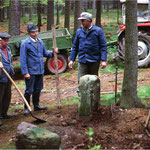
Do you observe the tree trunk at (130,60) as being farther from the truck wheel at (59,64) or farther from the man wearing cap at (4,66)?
the truck wheel at (59,64)

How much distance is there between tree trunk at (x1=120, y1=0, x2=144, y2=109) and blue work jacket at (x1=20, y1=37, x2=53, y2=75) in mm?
2030

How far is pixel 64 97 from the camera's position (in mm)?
7113

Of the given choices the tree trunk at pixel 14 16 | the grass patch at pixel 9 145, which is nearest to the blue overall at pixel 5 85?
the grass patch at pixel 9 145

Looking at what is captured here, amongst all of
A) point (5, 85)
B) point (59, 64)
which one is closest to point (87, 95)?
point (5, 85)

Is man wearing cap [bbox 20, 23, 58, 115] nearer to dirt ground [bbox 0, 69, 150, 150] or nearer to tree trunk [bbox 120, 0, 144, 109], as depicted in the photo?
dirt ground [bbox 0, 69, 150, 150]

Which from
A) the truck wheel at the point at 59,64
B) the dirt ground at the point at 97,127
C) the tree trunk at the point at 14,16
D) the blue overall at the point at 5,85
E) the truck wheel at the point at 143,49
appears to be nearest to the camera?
the dirt ground at the point at 97,127

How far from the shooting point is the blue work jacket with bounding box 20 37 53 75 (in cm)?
545

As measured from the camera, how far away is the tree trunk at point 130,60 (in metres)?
4.62

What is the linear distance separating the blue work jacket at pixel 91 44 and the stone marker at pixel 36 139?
2.09 metres

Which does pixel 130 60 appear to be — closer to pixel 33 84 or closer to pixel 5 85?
pixel 33 84

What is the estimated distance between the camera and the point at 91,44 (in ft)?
17.0

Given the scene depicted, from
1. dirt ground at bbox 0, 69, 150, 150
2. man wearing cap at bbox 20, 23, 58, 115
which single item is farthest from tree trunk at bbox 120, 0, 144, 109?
man wearing cap at bbox 20, 23, 58, 115

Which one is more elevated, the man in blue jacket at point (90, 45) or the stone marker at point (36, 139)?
the man in blue jacket at point (90, 45)

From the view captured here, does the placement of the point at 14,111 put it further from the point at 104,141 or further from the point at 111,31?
the point at 111,31
